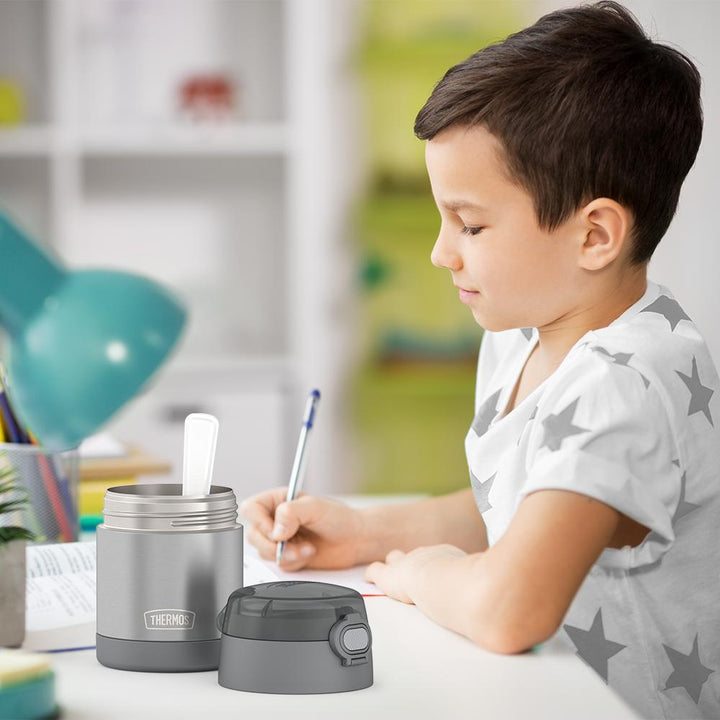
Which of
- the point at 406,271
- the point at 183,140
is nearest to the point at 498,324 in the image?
the point at 406,271

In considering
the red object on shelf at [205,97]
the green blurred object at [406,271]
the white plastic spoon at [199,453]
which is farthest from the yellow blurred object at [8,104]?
the white plastic spoon at [199,453]

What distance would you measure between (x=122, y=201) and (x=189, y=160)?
215 millimetres

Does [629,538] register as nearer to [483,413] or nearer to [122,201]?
[483,413]

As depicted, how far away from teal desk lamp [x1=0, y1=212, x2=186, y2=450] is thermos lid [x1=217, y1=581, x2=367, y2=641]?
0.89ft

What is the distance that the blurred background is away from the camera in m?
2.79

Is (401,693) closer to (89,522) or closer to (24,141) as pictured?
(89,522)

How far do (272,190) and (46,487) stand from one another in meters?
2.17

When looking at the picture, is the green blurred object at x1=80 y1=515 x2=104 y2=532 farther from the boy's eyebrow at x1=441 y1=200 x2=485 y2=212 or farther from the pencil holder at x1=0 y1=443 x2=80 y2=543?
the boy's eyebrow at x1=441 y1=200 x2=485 y2=212

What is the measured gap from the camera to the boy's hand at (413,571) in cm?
76

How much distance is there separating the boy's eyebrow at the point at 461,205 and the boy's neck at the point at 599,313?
0.12 m

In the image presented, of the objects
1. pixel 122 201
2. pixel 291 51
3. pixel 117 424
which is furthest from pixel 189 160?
pixel 117 424

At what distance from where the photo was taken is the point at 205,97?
2.87 m

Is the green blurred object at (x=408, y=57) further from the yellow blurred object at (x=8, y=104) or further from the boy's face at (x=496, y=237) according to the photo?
the boy's face at (x=496, y=237)

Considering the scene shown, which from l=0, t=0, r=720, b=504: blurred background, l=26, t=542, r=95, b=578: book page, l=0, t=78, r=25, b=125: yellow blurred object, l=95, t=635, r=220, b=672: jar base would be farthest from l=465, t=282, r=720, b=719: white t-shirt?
l=0, t=78, r=25, b=125: yellow blurred object
